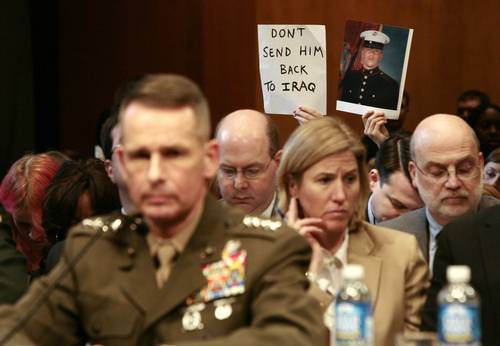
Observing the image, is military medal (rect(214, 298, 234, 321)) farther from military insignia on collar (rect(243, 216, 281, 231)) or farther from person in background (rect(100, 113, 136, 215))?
person in background (rect(100, 113, 136, 215))

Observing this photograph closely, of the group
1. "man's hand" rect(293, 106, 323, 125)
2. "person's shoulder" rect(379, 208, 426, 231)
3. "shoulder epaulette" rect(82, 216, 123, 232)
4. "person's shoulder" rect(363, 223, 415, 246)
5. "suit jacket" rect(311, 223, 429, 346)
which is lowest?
"person's shoulder" rect(379, 208, 426, 231)

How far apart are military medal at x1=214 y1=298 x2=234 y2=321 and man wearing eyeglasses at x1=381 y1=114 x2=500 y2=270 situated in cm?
240

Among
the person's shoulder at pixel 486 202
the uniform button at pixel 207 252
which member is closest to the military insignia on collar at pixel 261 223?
the uniform button at pixel 207 252

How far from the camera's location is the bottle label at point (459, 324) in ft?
10.2

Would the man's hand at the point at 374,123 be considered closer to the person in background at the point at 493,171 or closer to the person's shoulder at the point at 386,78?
the person's shoulder at the point at 386,78

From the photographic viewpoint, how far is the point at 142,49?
10.2 metres

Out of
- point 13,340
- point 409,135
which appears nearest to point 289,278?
point 13,340

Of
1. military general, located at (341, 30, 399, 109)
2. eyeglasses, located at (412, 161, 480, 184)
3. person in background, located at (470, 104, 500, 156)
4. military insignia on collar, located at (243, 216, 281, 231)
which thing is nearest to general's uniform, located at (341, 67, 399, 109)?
military general, located at (341, 30, 399, 109)

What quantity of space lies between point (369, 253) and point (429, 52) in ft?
17.4

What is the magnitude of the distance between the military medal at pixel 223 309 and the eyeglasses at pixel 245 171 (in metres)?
2.46

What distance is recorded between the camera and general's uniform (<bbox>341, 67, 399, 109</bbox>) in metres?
6.62

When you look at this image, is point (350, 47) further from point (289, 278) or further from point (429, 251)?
point (289, 278)

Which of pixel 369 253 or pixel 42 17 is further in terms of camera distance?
pixel 42 17

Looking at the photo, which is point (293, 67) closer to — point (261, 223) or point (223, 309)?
point (261, 223)
